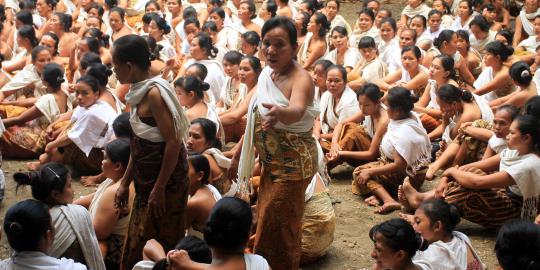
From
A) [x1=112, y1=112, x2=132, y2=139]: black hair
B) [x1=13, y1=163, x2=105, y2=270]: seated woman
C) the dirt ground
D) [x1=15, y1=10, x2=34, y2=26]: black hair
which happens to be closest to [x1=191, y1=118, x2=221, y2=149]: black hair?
[x1=112, y1=112, x2=132, y2=139]: black hair

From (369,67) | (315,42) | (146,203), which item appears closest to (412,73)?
(369,67)

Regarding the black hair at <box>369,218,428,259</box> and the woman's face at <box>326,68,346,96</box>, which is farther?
the woman's face at <box>326,68,346,96</box>

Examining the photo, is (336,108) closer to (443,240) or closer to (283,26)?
(443,240)

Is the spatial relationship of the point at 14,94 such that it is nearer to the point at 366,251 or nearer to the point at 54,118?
the point at 54,118

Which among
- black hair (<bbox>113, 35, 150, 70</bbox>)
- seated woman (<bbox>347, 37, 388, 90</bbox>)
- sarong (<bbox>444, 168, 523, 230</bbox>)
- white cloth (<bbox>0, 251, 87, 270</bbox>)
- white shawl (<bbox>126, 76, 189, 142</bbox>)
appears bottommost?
sarong (<bbox>444, 168, 523, 230</bbox>)

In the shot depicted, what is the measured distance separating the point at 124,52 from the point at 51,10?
28.8 feet

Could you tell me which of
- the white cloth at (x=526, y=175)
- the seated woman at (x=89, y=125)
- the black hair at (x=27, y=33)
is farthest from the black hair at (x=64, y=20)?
the white cloth at (x=526, y=175)

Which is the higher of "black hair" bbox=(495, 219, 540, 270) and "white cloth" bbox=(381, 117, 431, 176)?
"black hair" bbox=(495, 219, 540, 270)

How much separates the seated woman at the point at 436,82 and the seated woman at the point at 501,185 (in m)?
1.86

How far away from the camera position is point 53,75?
286 inches

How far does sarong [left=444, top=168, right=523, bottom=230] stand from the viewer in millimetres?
5395

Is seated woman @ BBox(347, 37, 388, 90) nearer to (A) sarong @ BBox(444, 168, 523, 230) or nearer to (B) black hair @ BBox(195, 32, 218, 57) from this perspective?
(B) black hair @ BBox(195, 32, 218, 57)

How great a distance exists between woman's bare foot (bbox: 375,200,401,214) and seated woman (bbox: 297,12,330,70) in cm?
361

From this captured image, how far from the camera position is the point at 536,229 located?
3.25 meters
